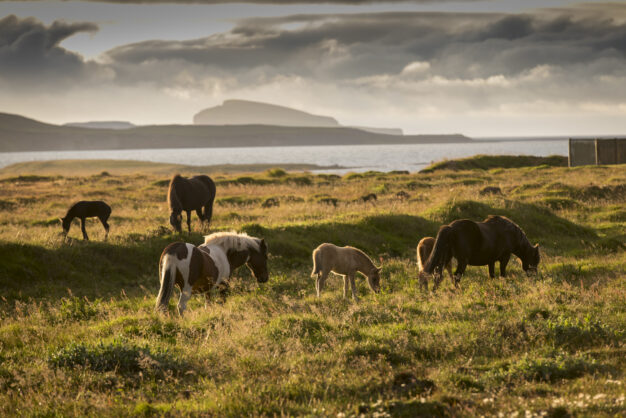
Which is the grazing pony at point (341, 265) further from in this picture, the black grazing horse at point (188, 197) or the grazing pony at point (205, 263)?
the black grazing horse at point (188, 197)

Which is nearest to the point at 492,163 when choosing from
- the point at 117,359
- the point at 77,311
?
the point at 77,311

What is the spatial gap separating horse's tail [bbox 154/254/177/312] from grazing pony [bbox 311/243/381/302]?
367 centimetres

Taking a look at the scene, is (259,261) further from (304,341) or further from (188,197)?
(188,197)

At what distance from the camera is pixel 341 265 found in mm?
13836

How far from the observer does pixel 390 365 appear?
8.45m

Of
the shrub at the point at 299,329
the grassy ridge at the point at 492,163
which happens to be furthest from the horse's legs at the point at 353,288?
the grassy ridge at the point at 492,163

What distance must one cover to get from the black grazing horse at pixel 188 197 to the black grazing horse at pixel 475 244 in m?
11.1

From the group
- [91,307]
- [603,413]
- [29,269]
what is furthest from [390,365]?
[29,269]

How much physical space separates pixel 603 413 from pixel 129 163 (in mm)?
138920

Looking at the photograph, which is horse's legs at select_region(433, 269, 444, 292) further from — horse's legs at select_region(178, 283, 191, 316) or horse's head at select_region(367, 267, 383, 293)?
horse's legs at select_region(178, 283, 191, 316)

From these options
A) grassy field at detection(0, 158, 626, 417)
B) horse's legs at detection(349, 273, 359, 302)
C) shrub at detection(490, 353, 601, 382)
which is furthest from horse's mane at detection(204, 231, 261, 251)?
shrub at detection(490, 353, 601, 382)

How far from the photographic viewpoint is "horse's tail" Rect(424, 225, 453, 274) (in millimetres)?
13062

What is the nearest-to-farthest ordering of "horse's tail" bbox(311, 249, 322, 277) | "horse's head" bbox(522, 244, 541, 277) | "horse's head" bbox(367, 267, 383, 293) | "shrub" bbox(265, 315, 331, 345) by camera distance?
"shrub" bbox(265, 315, 331, 345) < "horse's tail" bbox(311, 249, 322, 277) < "horse's head" bbox(367, 267, 383, 293) < "horse's head" bbox(522, 244, 541, 277)

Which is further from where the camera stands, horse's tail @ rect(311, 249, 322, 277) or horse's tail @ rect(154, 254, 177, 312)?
horse's tail @ rect(311, 249, 322, 277)
